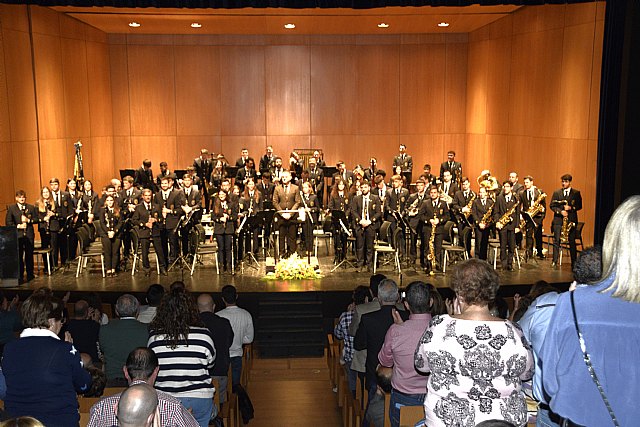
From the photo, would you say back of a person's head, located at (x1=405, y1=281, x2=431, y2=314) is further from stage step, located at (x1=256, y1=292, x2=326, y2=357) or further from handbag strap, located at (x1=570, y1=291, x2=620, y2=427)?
stage step, located at (x1=256, y1=292, x2=326, y2=357)

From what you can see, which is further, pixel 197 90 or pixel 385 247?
pixel 197 90

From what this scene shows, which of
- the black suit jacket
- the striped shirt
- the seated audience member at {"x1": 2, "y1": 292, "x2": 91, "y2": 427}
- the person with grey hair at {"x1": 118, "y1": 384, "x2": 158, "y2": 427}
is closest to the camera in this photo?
the person with grey hair at {"x1": 118, "y1": 384, "x2": 158, "y2": 427}

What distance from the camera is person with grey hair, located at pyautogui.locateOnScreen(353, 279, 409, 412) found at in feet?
17.2

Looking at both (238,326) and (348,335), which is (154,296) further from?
(348,335)

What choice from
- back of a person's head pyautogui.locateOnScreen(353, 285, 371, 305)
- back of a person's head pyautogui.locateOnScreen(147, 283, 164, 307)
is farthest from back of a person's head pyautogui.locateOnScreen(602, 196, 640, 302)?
back of a person's head pyautogui.locateOnScreen(147, 283, 164, 307)

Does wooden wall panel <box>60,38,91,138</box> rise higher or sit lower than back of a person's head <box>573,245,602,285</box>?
higher

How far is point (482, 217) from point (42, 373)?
872 centimetres

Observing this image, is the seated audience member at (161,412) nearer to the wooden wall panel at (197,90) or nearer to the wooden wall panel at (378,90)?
the wooden wall panel at (197,90)

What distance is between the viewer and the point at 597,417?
256 centimetres

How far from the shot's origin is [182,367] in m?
4.53

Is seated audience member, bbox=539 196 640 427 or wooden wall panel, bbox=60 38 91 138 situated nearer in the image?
seated audience member, bbox=539 196 640 427

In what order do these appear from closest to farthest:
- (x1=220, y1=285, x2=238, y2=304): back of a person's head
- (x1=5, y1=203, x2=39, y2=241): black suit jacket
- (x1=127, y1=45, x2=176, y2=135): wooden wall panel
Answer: (x1=220, y1=285, x2=238, y2=304): back of a person's head, (x1=5, y1=203, x2=39, y2=241): black suit jacket, (x1=127, y1=45, x2=176, y2=135): wooden wall panel

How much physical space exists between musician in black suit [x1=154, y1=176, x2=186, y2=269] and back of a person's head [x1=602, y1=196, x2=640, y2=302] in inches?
374

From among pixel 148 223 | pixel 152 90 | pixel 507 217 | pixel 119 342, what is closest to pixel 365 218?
pixel 507 217
